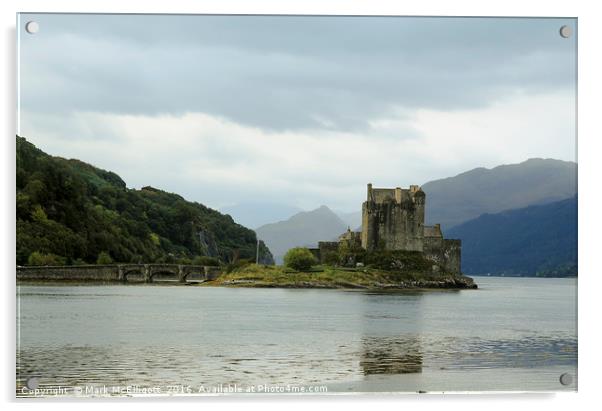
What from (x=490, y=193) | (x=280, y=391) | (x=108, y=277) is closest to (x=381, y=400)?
(x=280, y=391)

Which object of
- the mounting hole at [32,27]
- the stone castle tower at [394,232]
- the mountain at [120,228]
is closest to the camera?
the mounting hole at [32,27]

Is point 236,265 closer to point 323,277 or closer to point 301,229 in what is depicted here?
point 323,277

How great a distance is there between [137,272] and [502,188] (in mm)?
31318

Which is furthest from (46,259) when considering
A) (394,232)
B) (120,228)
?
(394,232)

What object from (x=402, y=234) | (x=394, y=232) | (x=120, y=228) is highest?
(x=120, y=228)

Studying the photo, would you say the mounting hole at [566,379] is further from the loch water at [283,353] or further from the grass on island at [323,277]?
the grass on island at [323,277]

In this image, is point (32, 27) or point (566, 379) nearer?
point (32, 27)

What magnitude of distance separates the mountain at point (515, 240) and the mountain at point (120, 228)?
7.53 meters

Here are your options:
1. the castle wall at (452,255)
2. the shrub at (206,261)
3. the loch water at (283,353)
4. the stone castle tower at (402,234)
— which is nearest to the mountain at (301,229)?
the loch water at (283,353)

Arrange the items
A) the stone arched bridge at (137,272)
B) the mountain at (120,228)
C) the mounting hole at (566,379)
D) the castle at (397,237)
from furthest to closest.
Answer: the castle at (397,237)
the stone arched bridge at (137,272)
the mountain at (120,228)
the mounting hole at (566,379)

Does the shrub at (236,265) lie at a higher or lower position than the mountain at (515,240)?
lower

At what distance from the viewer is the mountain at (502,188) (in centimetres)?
1078

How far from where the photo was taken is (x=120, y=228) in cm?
4647

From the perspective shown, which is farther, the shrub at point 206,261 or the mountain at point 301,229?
the shrub at point 206,261
